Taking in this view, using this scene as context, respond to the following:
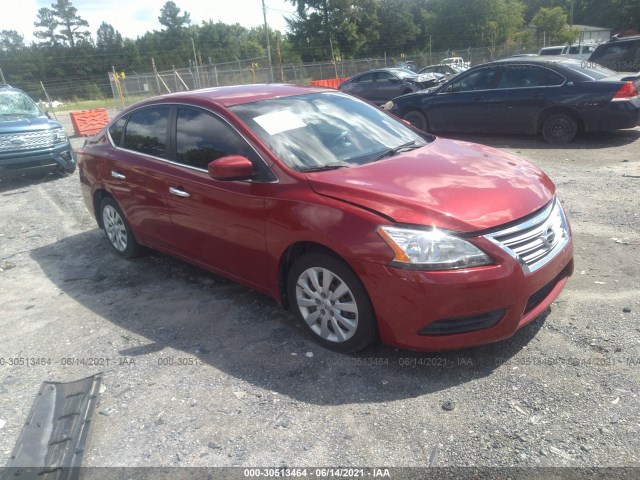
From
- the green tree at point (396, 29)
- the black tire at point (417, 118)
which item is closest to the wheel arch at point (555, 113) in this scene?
the black tire at point (417, 118)

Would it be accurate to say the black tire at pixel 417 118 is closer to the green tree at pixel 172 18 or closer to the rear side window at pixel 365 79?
the rear side window at pixel 365 79

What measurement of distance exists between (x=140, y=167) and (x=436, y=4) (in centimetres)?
6514

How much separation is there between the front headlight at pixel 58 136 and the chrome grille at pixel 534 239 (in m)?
9.69

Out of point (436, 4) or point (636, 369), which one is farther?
point (436, 4)

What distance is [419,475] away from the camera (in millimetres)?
2465

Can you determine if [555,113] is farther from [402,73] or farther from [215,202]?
[402,73]

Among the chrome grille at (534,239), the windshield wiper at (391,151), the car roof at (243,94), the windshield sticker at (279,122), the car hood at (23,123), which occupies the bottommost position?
the chrome grille at (534,239)

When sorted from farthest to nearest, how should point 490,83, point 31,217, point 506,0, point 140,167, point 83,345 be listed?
point 506,0 < point 490,83 < point 31,217 < point 140,167 < point 83,345

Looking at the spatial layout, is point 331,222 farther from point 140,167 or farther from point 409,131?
point 140,167

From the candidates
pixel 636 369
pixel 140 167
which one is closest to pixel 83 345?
pixel 140 167

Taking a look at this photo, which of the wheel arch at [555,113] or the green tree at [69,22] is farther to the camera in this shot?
the green tree at [69,22]

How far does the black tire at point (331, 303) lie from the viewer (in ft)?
10.5

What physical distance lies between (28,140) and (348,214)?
351 inches

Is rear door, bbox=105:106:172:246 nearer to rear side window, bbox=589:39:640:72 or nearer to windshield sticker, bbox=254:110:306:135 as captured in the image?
windshield sticker, bbox=254:110:306:135
